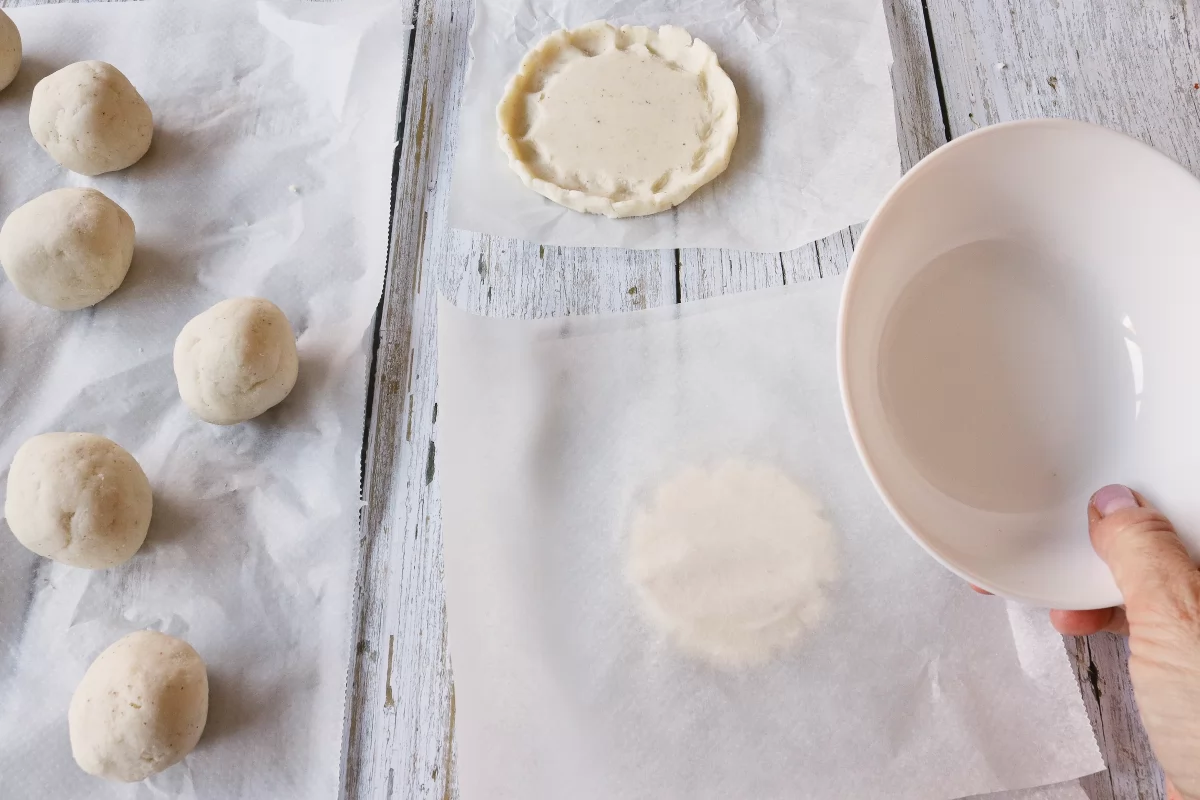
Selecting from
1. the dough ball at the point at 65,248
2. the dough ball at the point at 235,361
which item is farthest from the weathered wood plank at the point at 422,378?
the dough ball at the point at 65,248

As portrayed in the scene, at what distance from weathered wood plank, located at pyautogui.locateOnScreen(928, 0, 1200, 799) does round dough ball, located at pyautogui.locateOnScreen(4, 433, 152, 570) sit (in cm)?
129

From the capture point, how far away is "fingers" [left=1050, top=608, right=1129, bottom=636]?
0.92 metres

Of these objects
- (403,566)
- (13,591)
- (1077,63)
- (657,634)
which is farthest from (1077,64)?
(13,591)

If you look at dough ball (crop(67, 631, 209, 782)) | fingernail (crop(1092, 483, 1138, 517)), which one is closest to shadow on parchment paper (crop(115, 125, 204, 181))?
dough ball (crop(67, 631, 209, 782))

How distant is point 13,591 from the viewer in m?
1.03

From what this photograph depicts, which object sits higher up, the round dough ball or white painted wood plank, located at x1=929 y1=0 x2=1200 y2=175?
white painted wood plank, located at x1=929 y1=0 x2=1200 y2=175

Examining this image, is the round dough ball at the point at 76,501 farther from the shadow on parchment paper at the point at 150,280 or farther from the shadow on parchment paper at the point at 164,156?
the shadow on parchment paper at the point at 164,156

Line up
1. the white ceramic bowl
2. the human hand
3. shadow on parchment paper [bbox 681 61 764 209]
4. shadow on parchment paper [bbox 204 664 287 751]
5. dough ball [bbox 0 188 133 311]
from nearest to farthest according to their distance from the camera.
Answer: the human hand, the white ceramic bowl, shadow on parchment paper [bbox 204 664 287 751], dough ball [bbox 0 188 133 311], shadow on parchment paper [bbox 681 61 764 209]

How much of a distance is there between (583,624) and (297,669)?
1.16 ft

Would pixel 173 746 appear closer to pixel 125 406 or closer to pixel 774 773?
pixel 125 406

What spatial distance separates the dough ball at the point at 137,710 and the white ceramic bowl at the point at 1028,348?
789 millimetres

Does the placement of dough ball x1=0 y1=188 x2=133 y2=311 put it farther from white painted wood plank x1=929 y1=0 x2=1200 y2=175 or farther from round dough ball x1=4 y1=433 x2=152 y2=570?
white painted wood plank x1=929 y1=0 x2=1200 y2=175

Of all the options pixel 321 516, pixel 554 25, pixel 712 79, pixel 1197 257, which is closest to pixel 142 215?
pixel 321 516

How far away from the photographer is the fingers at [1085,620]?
36.3 inches
